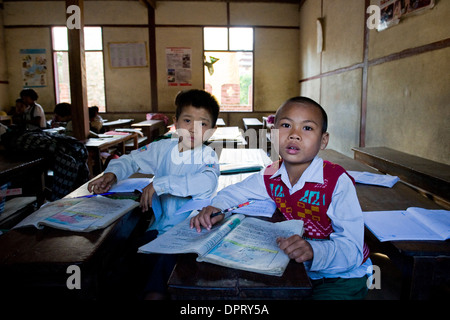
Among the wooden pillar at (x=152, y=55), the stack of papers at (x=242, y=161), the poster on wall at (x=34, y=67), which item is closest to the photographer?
the stack of papers at (x=242, y=161)

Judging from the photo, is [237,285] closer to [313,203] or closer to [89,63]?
[313,203]

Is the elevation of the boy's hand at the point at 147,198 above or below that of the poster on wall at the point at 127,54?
below

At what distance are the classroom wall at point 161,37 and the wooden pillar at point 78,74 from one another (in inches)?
152

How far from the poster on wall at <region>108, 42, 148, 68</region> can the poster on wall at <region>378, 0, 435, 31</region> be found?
215 inches

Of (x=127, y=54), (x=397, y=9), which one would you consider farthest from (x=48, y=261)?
(x=127, y=54)

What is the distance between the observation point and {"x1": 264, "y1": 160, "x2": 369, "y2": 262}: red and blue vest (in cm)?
109

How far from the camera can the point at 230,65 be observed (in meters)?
7.73

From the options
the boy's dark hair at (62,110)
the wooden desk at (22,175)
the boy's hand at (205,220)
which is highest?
the boy's dark hair at (62,110)

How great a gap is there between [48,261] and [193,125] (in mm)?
887

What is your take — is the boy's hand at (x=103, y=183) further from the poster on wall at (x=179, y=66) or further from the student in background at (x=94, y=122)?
the poster on wall at (x=179, y=66)

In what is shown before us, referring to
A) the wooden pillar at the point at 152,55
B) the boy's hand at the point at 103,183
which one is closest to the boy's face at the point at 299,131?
the boy's hand at the point at 103,183

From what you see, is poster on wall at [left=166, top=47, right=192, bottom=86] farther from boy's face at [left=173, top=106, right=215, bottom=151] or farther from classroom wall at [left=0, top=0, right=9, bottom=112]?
boy's face at [left=173, top=106, right=215, bottom=151]

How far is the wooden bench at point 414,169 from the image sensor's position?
1943 millimetres
